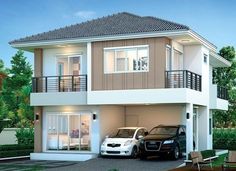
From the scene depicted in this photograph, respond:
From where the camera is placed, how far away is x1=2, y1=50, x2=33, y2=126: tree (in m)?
65.0

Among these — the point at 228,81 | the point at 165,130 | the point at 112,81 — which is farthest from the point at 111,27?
the point at 228,81

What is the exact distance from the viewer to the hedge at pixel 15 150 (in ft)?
99.9

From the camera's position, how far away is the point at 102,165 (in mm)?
25438

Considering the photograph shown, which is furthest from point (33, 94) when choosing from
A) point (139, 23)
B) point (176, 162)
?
point (176, 162)

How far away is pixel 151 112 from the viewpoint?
3291cm

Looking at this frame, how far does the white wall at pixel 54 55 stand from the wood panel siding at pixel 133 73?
137 cm

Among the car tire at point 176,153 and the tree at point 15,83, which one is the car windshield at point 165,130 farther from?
the tree at point 15,83

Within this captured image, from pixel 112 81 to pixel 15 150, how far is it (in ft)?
26.4

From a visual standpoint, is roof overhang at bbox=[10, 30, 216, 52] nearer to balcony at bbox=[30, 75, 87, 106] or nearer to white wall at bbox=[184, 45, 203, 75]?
white wall at bbox=[184, 45, 203, 75]

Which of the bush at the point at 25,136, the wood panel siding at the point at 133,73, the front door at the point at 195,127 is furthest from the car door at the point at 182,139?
the bush at the point at 25,136

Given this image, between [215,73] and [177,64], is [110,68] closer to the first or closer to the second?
[177,64]

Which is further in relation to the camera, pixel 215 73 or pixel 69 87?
pixel 215 73

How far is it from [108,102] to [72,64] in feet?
13.0

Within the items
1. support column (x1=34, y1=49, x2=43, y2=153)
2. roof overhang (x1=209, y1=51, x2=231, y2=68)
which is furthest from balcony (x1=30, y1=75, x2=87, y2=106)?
roof overhang (x1=209, y1=51, x2=231, y2=68)
